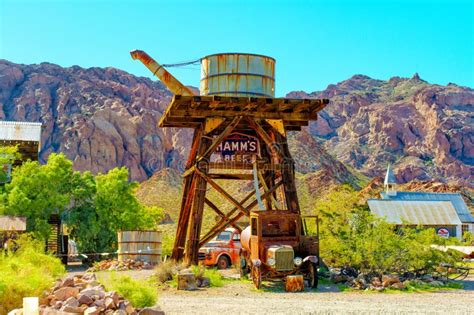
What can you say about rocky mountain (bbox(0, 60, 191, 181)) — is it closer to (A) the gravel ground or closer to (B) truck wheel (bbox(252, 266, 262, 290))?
(B) truck wheel (bbox(252, 266, 262, 290))

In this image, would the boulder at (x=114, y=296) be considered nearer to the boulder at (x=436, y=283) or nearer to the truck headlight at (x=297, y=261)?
the truck headlight at (x=297, y=261)

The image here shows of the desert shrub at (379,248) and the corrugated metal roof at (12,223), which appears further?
the corrugated metal roof at (12,223)

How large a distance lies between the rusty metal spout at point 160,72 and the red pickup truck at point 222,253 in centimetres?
844

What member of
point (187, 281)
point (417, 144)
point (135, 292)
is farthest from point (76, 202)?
point (417, 144)

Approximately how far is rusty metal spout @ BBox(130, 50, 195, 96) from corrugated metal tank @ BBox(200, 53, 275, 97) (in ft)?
5.69

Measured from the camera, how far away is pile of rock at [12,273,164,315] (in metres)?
11.6

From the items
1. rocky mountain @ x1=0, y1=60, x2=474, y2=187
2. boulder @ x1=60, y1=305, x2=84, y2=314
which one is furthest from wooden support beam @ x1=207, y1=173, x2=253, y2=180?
rocky mountain @ x1=0, y1=60, x2=474, y2=187

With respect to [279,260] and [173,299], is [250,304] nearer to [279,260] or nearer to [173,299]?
[173,299]

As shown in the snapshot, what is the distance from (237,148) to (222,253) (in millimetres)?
7202

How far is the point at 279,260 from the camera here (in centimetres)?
2011

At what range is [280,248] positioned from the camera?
2016 cm

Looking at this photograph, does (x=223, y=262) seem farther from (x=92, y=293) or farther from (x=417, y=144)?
(x=417, y=144)

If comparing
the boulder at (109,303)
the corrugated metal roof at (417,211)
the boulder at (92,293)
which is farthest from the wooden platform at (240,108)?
the corrugated metal roof at (417,211)

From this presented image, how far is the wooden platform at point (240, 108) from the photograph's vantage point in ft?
76.7
